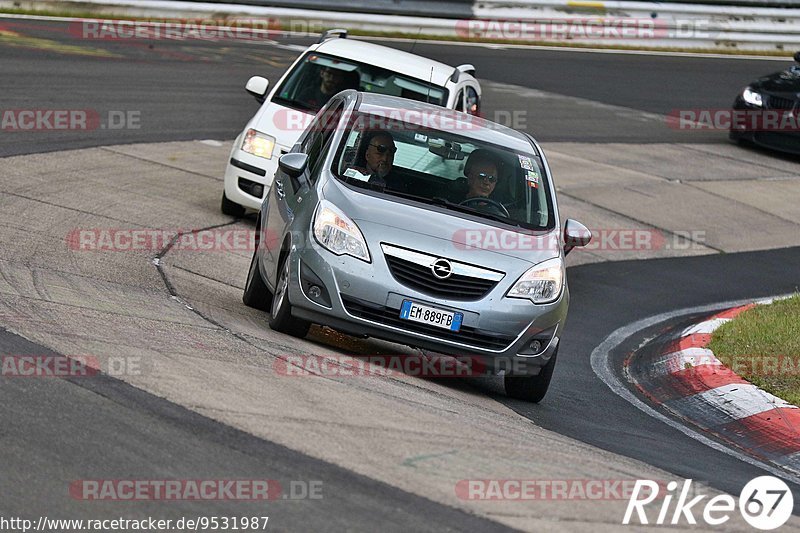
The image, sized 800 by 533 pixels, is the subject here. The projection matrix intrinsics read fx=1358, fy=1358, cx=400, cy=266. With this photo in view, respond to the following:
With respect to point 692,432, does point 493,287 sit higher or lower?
higher

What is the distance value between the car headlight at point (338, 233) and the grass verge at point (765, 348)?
10.3 ft

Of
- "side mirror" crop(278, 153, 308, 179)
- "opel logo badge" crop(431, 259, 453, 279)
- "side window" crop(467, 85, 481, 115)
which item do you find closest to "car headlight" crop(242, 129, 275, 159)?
"side window" crop(467, 85, 481, 115)

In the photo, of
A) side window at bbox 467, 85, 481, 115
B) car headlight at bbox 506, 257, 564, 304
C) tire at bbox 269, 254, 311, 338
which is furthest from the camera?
side window at bbox 467, 85, 481, 115

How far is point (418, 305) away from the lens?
320 inches

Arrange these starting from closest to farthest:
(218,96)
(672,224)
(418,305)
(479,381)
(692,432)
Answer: (418,305) < (692,432) < (479,381) < (672,224) < (218,96)

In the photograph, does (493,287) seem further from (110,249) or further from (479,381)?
(110,249)

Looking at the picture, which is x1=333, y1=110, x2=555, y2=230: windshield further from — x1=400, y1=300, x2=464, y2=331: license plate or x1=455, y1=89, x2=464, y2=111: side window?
x1=455, y1=89, x2=464, y2=111: side window

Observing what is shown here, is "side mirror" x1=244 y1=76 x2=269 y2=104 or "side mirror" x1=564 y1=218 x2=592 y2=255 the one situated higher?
"side mirror" x1=244 y1=76 x2=269 y2=104

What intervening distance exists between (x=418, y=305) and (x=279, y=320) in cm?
102

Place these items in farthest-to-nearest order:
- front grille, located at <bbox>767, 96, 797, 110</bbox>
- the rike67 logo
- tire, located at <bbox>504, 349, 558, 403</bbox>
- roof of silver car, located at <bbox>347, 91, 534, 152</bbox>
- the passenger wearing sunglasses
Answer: front grille, located at <bbox>767, 96, 797, 110</bbox> → roof of silver car, located at <bbox>347, 91, 534, 152</bbox> → the passenger wearing sunglasses → tire, located at <bbox>504, 349, 558, 403</bbox> → the rike67 logo

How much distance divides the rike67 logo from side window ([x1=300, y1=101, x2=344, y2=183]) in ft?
11.6

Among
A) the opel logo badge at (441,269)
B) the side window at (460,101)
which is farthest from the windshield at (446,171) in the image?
the side window at (460,101)

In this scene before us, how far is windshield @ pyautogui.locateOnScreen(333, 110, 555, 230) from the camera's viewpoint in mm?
8977

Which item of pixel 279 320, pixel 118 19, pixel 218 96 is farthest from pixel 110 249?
pixel 118 19
